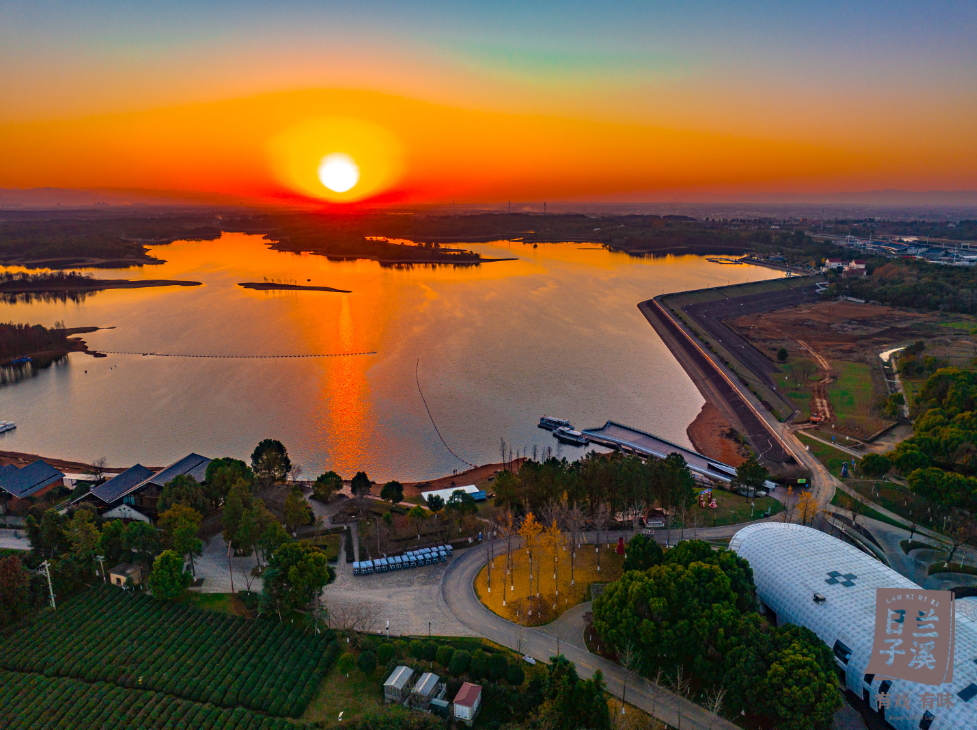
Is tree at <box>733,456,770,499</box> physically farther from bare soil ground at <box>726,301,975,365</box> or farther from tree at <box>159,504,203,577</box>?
bare soil ground at <box>726,301,975,365</box>

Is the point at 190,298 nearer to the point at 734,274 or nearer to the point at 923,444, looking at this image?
the point at 923,444

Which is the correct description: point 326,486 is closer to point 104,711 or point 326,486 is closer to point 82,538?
point 82,538

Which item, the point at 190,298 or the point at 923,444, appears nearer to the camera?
the point at 923,444

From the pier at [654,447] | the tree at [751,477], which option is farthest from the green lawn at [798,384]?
the tree at [751,477]

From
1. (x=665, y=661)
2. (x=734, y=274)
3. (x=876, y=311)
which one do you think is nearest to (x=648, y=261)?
(x=734, y=274)

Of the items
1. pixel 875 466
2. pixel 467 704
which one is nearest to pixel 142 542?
pixel 467 704

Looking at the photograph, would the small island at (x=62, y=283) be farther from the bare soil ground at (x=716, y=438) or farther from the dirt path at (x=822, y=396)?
the dirt path at (x=822, y=396)

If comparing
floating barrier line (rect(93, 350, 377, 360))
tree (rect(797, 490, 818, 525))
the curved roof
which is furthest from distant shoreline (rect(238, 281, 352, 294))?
the curved roof

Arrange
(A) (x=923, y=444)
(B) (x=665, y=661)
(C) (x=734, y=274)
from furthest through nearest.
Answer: (C) (x=734, y=274), (A) (x=923, y=444), (B) (x=665, y=661)
